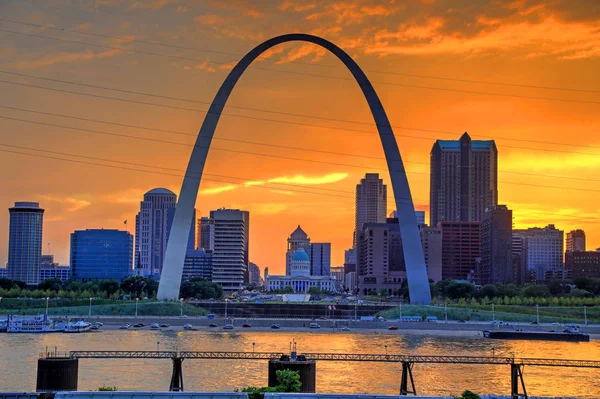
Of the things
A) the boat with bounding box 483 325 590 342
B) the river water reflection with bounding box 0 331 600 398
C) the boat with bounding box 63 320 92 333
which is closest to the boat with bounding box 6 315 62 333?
the boat with bounding box 63 320 92 333

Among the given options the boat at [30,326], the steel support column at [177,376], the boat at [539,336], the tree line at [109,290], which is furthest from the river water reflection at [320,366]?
the tree line at [109,290]

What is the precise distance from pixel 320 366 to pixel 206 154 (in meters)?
36.9

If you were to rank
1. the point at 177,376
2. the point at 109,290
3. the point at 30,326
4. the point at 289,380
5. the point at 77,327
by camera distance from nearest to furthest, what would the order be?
the point at 289,380
the point at 177,376
the point at 77,327
the point at 30,326
the point at 109,290

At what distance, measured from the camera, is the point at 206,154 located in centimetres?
8806

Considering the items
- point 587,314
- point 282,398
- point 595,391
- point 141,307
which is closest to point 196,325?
point 141,307

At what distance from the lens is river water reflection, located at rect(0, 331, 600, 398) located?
45909 millimetres

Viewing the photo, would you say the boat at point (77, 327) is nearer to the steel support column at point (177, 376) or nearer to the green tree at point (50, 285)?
the steel support column at point (177, 376)

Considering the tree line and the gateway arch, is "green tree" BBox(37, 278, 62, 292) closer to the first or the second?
the tree line

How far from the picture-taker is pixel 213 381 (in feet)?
154

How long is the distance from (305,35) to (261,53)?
15.8ft

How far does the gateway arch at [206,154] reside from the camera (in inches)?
3337

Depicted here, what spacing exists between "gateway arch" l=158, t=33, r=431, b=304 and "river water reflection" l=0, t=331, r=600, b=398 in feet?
42.0

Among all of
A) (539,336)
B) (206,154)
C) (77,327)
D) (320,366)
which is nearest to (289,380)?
(320,366)

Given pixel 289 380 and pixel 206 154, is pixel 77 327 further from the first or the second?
pixel 289 380
